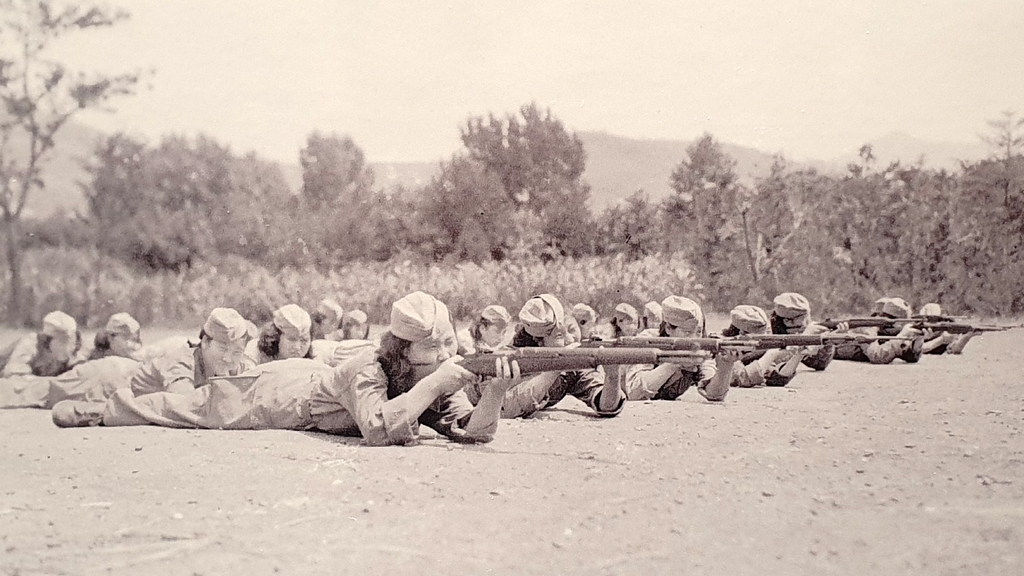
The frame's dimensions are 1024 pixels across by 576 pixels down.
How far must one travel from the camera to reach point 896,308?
805 centimetres

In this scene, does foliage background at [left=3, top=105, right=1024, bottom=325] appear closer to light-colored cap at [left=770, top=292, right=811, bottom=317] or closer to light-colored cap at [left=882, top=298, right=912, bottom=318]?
light-colored cap at [left=882, top=298, right=912, bottom=318]

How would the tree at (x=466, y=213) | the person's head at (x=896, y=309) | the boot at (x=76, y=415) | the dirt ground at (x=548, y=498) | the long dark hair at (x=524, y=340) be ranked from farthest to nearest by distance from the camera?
the person's head at (x=896, y=309) < the tree at (x=466, y=213) < the long dark hair at (x=524, y=340) < the boot at (x=76, y=415) < the dirt ground at (x=548, y=498)

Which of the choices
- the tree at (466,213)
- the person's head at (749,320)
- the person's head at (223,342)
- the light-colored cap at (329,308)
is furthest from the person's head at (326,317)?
the person's head at (749,320)

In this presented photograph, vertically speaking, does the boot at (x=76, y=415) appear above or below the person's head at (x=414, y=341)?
below

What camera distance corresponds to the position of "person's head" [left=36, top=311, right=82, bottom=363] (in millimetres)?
6122

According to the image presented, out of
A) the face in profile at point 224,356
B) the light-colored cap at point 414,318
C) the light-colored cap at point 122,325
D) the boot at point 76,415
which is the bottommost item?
the boot at point 76,415

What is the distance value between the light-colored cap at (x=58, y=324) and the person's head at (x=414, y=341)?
263 centimetres

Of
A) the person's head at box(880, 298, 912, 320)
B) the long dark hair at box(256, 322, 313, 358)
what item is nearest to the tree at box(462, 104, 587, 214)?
the long dark hair at box(256, 322, 313, 358)

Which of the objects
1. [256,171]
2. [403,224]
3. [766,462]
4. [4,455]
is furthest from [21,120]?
[766,462]

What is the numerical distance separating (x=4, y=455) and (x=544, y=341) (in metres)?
3.08

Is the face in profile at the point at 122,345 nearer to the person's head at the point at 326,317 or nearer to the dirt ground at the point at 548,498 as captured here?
the dirt ground at the point at 548,498

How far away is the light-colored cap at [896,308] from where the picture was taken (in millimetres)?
8009

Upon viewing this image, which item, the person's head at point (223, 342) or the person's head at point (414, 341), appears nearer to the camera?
the person's head at point (414, 341)

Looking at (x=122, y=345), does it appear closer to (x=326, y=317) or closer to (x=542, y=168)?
(x=326, y=317)
